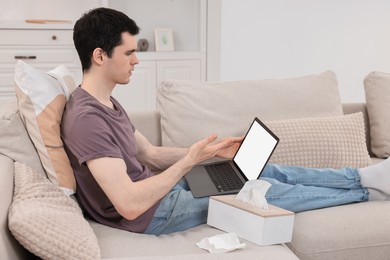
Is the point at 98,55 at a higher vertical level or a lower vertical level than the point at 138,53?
higher

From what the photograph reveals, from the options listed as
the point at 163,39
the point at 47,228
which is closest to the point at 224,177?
the point at 47,228

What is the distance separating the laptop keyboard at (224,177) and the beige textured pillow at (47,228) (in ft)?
2.07

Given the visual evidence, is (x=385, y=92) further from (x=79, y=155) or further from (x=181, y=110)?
(x=79, y=155)

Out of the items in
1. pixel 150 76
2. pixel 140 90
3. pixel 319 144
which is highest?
pixel 319 144

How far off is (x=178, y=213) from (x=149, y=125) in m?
0.67

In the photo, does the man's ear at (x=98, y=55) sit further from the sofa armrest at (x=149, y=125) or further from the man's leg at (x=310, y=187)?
the man's leg at (x=310, y=187)

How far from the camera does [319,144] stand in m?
2.42

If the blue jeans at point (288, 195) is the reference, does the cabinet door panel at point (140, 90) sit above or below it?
below

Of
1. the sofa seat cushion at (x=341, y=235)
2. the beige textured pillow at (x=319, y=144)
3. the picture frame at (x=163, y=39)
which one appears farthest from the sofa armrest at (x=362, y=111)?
the picture frame at (x=163, y=39)

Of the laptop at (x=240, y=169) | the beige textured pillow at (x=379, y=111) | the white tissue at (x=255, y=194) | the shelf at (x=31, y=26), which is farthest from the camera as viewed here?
the shelf at (x=31, y=26)

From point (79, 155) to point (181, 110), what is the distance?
755 millimetres

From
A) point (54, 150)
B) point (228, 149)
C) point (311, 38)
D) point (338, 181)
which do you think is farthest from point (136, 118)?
point (311, 38)

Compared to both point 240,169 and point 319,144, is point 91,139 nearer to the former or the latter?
point 240,169

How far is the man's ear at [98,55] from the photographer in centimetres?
186
